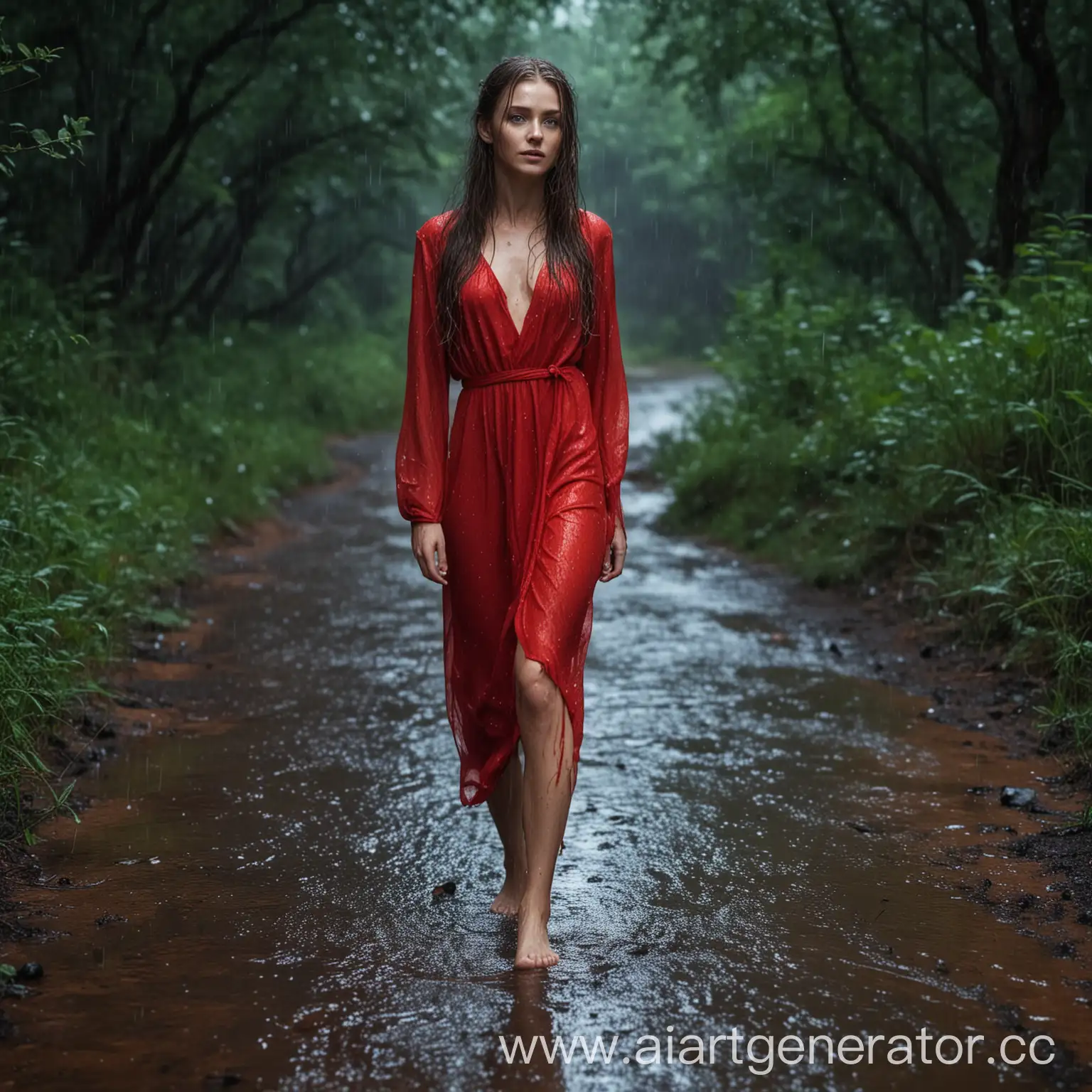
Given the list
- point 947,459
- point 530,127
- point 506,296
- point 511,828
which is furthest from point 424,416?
point 947,459

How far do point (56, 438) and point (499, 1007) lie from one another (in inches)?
307

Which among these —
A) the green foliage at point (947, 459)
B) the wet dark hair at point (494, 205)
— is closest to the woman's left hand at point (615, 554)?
the wet dark hair at point (494, 205)

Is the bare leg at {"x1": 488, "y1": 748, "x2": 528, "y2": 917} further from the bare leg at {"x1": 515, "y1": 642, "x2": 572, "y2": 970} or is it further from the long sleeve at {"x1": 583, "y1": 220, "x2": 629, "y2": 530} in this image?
the long sleeve at {"x1": 583, "y1": 220, "x2": 629, "y2": 530}

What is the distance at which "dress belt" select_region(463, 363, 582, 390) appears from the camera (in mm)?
3844

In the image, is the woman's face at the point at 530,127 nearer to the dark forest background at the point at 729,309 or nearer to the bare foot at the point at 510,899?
the dark forest background at the point at 729,309

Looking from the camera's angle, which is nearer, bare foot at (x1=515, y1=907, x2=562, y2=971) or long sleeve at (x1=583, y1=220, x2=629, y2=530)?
bare foot at (x1=515, y1=907, x2=562, y2=971)

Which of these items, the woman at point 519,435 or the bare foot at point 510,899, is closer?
the woman at point 519,435

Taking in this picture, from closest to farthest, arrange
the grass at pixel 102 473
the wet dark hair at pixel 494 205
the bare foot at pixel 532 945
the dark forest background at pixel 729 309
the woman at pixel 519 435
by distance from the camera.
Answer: the bare foot at pixel 532 945 → the woman at pixel 519 435 → the wet dark hair at pixel 494 205 → the grass at pixel 102 473 → the dark forest background at pixel 729 309

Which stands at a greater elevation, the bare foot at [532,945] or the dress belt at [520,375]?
the dress belt at [520,375]

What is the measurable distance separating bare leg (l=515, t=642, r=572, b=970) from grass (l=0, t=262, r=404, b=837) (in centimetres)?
187

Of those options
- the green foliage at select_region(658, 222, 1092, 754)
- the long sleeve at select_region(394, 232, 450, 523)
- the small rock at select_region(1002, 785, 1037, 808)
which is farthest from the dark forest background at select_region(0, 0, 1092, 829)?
the long sleeve at select_region(394, 232, 450, 523)

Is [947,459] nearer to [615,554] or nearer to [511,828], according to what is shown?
[615,554]

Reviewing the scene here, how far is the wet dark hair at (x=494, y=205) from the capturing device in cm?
384

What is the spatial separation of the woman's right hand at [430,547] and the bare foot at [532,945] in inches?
38.9
